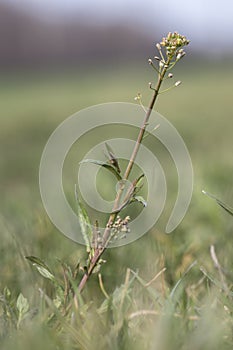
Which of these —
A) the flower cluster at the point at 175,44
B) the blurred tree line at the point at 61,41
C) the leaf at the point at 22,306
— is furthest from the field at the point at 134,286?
the blurred tree line at the point at 61,41

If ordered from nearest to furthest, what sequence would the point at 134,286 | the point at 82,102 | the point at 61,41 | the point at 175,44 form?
the point at 175,44 < the point at 134,286 < the point at 82,102 < the point at 61,41

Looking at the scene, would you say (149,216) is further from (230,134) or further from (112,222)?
(230,134)

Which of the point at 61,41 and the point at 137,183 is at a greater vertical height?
the point at 137,183

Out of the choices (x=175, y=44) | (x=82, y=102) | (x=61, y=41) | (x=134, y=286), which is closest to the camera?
(x=175, y=44)

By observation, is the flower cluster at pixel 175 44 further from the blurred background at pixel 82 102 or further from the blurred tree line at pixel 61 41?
the blurred tree line at pixel 61 41

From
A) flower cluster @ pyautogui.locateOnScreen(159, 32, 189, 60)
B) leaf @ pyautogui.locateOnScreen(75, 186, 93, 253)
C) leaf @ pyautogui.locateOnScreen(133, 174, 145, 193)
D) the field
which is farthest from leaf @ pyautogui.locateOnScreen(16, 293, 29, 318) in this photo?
flower cluster @ pyautogui.locateOnScreen(159, 32, 189, 60)

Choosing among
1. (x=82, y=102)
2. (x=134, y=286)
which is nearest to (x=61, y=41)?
(x=82, y=102)

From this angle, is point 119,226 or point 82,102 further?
point 82,102

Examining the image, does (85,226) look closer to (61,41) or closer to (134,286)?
(134,286)

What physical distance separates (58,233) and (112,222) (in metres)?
0.76

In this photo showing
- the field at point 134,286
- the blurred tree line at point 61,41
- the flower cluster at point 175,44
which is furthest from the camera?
the blurred tree line at point 61,41

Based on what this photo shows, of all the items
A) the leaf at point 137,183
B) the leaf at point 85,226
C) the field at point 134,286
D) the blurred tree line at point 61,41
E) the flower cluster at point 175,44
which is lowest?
the blurred tree line at point 61,41

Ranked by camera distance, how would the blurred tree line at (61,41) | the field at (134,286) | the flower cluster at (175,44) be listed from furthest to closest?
the blurred tree line at (61,41) → the flower cluster at (175,44) → the field at (134,286)

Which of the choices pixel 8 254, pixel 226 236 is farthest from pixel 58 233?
pixel 226 236
